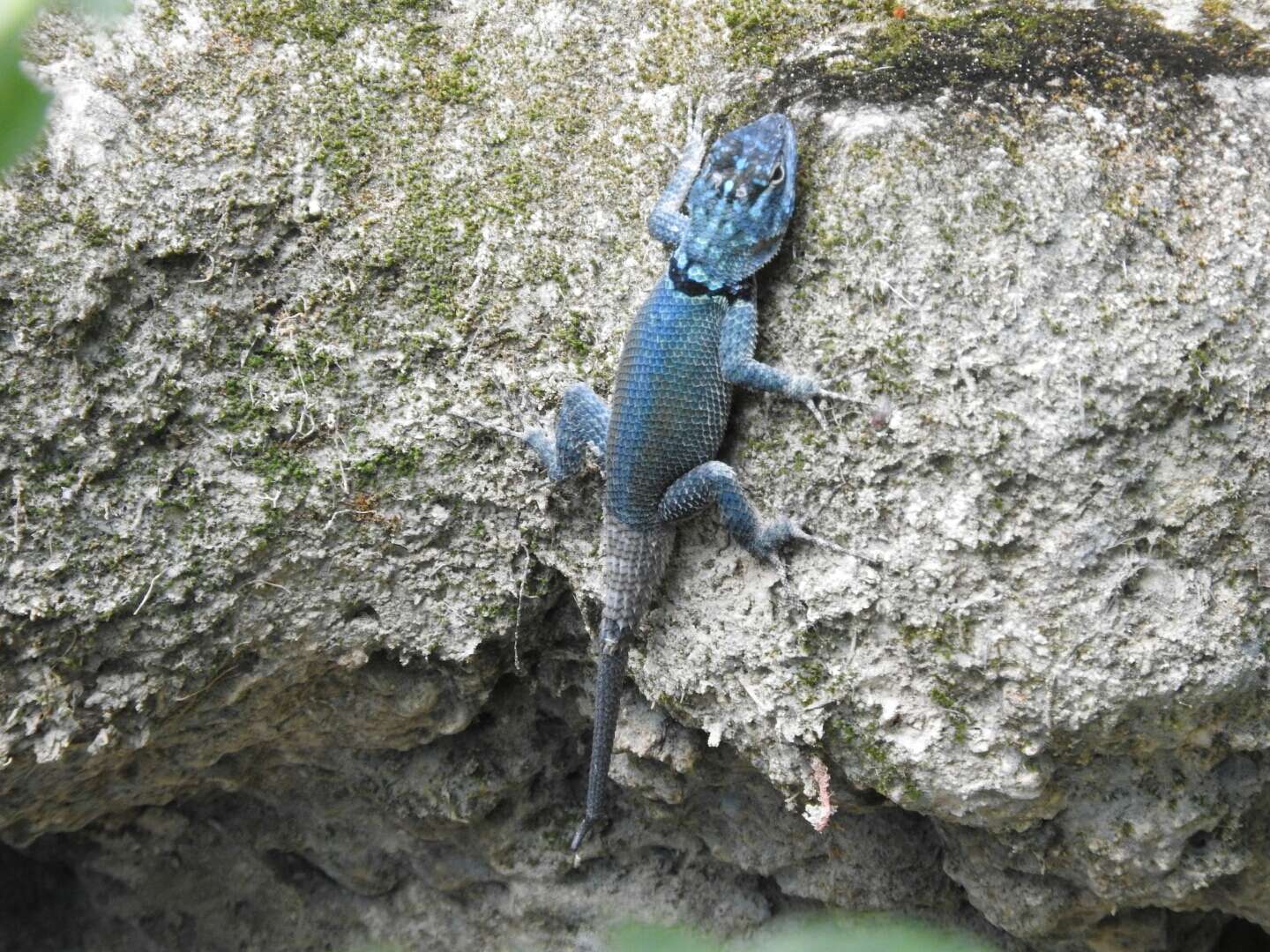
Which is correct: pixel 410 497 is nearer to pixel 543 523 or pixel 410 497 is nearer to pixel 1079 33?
pixel 543 523

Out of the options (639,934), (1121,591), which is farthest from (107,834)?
(639,934)

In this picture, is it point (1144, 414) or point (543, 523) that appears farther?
point (543, 523)

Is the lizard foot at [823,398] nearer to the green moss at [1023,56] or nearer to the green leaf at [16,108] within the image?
the green moss at [1023,56]

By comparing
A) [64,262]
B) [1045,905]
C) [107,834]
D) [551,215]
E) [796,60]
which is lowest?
[107,834]

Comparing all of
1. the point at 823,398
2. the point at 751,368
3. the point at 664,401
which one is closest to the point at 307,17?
the point at 664,401

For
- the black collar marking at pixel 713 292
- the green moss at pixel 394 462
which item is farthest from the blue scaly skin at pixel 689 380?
the green moss at pixel 394 462
